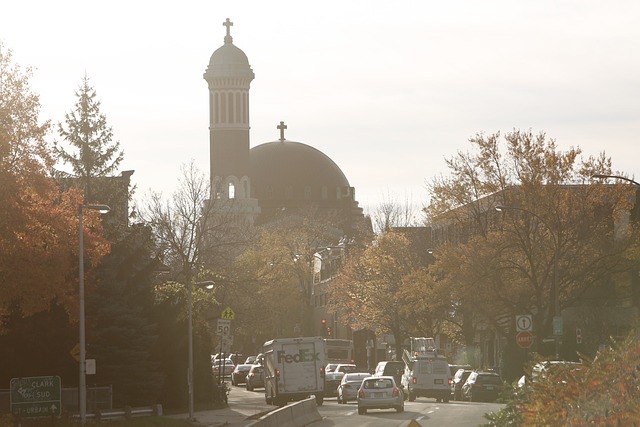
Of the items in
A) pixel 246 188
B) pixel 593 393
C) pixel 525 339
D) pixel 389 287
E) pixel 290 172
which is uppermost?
pixel 290 172

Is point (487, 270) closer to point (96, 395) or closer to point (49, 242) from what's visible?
point (96, 395)

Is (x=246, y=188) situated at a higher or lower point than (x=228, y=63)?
lower

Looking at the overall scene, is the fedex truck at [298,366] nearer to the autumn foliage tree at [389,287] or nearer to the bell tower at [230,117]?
the autumn foliage tree at [389,287]

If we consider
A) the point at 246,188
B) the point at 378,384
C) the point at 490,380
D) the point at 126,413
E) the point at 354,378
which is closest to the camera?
the point at 126,413

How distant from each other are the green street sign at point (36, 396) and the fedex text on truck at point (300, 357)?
20682mm

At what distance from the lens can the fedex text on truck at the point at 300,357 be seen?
180 feet

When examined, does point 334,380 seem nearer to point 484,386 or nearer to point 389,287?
point 484,386

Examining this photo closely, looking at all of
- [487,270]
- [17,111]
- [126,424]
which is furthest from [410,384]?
[17,111]

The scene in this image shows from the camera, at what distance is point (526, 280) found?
64.8 meters

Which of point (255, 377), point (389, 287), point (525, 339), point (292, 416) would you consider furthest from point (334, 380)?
point (292, 416)

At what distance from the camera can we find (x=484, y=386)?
59656mm

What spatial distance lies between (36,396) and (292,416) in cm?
794

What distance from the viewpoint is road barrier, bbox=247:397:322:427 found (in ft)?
113

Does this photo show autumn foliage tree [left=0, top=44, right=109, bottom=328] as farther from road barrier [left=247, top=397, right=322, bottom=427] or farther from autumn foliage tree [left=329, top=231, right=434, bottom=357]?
autumn foliage tree [left=329, top=231, right=434, bottom=357]
